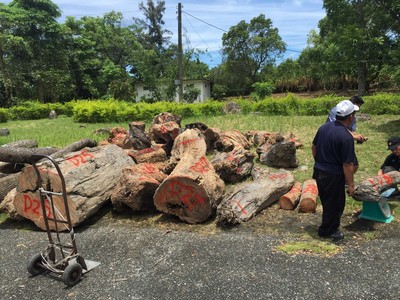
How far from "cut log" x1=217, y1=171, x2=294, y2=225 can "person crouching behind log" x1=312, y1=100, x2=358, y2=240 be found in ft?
3.64

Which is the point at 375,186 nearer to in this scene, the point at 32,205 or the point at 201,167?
the point at 201,167

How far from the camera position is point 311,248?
4125 millimetres

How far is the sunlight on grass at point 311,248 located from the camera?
13.3 ft

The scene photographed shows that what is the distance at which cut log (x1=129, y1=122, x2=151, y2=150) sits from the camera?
29.8 feet

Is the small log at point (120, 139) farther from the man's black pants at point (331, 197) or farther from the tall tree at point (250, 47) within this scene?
the tall tree at point (250, 47)

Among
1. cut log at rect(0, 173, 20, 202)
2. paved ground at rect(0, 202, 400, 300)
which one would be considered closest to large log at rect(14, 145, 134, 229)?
paved ground at rect(0, 202, 400, 300)

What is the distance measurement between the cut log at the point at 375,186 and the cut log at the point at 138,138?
567 centimetres

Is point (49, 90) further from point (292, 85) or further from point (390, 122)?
point (390, 122)

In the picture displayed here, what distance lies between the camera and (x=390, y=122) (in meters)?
13.6

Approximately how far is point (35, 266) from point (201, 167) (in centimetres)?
284

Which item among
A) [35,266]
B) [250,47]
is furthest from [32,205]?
[250,47]

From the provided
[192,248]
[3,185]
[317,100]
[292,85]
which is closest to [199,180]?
[192,248]

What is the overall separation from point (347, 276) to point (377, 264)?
1.53 feet

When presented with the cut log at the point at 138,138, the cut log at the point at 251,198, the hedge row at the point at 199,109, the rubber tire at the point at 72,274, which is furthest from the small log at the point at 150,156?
the hedge row at the point at 199,109
